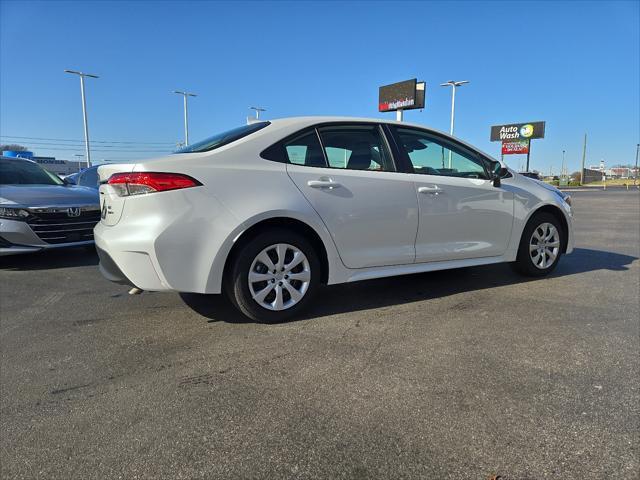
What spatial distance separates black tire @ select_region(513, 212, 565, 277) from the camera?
4680 millimetres

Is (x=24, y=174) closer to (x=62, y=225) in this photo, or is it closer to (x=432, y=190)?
(x=62, y=225)

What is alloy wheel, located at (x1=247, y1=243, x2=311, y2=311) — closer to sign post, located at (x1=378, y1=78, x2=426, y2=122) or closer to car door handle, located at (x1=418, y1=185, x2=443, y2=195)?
car door handle, located at (x1=418, y1=185, x2=443, y2=195)

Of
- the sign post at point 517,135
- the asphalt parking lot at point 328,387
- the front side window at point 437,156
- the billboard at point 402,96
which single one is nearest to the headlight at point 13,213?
the asphalt parking lot at point 328,387

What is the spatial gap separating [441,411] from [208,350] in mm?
1559

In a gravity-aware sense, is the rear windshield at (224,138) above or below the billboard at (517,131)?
below

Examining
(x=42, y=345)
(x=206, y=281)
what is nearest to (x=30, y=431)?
(x=42, y=345)

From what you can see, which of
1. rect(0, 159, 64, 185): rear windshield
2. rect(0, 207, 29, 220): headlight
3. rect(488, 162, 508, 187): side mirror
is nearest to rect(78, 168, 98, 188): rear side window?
rect(0, 159, 64, 185): rear windshield

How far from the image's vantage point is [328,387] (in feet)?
7.89

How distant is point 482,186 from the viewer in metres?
4.33

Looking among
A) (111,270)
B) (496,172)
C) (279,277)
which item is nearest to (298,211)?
(279,277)

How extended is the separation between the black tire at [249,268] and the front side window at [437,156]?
1354 millimetres

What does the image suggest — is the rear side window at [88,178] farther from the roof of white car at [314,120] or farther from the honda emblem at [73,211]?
the roof of white car at [314,120]

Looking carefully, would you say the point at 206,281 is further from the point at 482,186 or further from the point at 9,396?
the point at 482,186

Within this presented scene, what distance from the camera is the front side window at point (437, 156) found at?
4.03m
